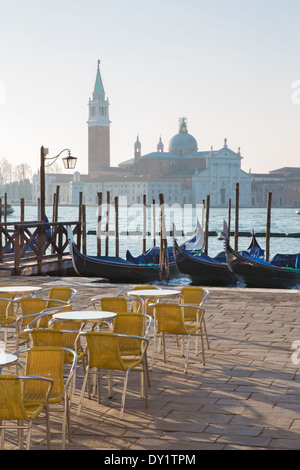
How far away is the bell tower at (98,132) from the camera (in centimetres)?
7319

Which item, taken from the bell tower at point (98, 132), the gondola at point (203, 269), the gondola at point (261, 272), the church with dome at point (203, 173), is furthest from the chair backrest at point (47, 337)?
the bell tower at point (98, 132)

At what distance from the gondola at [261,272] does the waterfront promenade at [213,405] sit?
5.86m

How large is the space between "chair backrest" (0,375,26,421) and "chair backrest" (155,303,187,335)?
4.81ft

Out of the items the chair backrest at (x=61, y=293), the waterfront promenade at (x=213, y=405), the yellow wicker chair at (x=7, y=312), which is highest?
the chair backrest at (x=61, y=293)

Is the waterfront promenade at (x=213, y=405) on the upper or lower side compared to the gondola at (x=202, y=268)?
upper

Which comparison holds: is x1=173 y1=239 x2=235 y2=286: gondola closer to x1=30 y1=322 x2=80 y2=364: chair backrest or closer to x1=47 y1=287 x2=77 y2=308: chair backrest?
x1=47 y1=287 x2=77 y2=308: chair backrest

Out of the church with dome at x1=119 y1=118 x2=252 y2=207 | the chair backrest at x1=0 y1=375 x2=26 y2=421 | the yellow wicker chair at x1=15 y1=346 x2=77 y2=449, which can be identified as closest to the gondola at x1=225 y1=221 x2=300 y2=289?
the yellow wicker chair at x1=15 y1=346 x2=77 y2=449

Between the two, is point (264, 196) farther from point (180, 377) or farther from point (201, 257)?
point (180, 377)

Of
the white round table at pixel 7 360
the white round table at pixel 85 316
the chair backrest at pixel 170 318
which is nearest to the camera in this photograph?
the white round table at pixel 7 360

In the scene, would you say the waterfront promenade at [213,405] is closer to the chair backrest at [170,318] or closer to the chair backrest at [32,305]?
the chair backrest at [170,318]

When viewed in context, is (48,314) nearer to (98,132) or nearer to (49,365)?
(49,365)

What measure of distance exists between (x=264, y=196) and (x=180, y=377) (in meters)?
65.6

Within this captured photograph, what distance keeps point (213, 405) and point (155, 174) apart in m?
68.4
